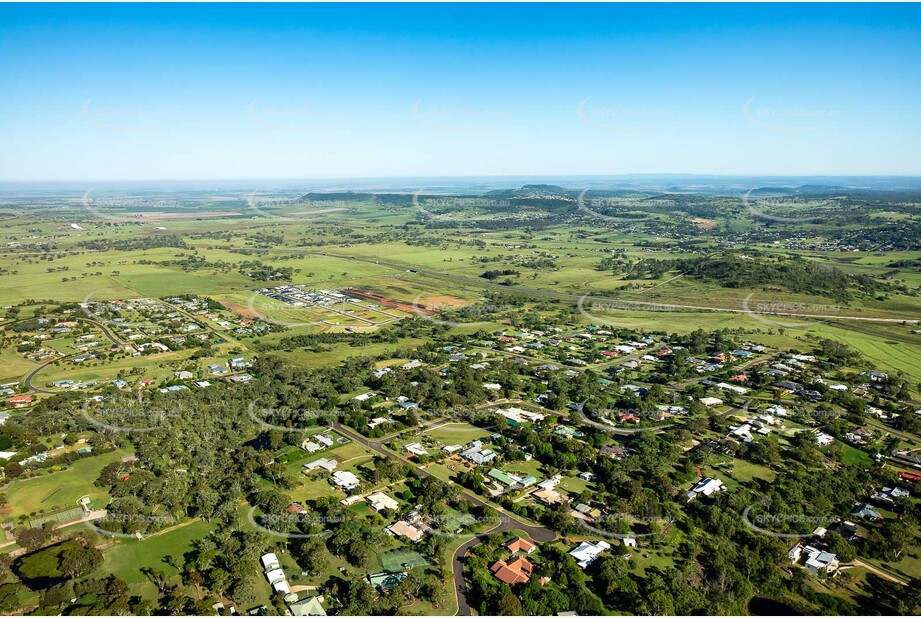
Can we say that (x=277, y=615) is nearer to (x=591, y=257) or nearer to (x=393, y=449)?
(x=393, y=449)

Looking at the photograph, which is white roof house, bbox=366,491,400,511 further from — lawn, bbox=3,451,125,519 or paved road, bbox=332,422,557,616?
lawn, bbox=3,451,125,519

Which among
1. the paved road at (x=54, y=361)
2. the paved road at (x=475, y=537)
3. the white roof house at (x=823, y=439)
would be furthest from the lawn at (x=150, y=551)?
the white roof house at (x=823, y=439)

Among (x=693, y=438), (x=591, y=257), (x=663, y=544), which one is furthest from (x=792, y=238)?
(x=663, y=544)

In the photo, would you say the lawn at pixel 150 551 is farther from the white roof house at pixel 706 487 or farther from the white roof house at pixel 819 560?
the white roof house at pixel 819 560

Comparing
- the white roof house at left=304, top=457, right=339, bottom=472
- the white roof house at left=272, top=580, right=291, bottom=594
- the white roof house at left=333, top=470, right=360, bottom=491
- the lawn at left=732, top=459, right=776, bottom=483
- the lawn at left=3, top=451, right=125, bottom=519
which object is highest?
the lawn at left=3, top=451, right=125, bottom=519

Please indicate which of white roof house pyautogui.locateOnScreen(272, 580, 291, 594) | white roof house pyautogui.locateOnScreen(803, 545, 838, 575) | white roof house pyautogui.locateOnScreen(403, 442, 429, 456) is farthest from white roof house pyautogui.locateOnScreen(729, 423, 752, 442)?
white roof house pyautogui.locateOnScreen(272, 580, 291, 594)

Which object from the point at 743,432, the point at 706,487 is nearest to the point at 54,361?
the point at 706,487
